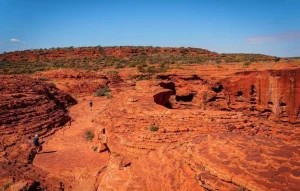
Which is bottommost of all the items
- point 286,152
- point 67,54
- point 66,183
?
point 66,183

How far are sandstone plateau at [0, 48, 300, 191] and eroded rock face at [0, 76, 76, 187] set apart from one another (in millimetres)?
51

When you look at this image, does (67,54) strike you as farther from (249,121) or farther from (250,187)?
(250,187)

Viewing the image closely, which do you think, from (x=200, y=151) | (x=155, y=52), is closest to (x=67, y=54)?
(x=155, y=52)

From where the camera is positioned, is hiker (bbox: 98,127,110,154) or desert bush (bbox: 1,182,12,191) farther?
hiker (bbox: 98,127,110,154)

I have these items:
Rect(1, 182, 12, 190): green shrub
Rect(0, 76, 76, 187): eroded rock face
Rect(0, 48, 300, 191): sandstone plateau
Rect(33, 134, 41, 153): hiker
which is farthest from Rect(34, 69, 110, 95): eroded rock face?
Rect(1, 182, 12, 190): green shrub

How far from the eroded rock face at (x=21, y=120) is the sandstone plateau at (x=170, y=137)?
2.0 inches

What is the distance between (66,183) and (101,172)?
4.43 feet

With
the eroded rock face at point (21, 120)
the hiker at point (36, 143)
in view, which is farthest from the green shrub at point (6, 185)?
the hiker at point (36, 143)

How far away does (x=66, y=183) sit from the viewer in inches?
391

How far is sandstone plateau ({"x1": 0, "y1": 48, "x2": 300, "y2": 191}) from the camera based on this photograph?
620 cm

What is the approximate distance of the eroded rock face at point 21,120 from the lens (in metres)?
10.5

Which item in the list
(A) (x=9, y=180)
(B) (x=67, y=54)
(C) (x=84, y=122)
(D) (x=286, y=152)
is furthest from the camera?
(B) (x=67, y=54)

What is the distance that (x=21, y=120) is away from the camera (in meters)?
15.0

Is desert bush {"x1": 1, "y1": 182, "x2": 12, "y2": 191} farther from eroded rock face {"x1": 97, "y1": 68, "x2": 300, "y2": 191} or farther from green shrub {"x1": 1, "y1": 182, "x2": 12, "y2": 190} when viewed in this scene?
eroded rock face {"x1": 97, "y1": 68, "x2": 300, "y2": 191}
